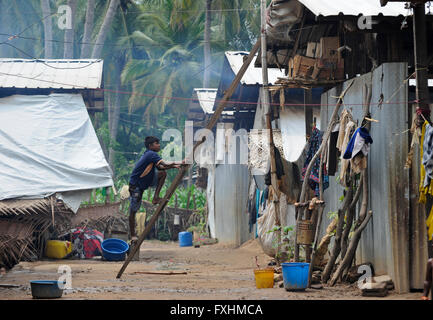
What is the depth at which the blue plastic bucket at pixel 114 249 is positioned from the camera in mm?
16219

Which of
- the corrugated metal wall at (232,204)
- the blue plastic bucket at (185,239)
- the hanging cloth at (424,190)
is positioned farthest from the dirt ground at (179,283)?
the blue plastic bucket at (185,239)

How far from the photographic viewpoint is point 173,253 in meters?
19.0

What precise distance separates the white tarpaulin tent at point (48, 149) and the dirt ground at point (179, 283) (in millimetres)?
1872

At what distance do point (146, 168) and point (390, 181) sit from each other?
4.53 metres

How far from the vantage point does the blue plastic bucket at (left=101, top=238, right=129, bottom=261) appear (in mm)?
16219

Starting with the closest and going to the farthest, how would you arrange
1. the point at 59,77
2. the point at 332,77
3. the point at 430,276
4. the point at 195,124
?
the point at 430,276
the point at 332,77
the point at 59,77
the point at 195,124

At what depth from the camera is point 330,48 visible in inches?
417

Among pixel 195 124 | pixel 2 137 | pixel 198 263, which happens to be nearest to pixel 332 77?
pixel 198 263

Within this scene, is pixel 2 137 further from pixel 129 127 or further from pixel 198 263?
pixel 129 127

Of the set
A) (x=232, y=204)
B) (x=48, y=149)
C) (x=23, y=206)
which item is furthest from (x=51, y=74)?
(x=232, y=204)

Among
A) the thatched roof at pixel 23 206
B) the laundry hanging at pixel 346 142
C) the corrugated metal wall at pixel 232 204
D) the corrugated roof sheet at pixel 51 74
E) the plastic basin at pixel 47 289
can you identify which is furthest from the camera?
the corrugated metal wall at pixel 232 204

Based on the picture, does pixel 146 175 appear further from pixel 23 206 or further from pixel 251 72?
pixel 251 72

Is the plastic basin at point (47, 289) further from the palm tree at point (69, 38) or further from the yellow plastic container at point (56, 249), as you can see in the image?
the palm tree at point (69, 38)
